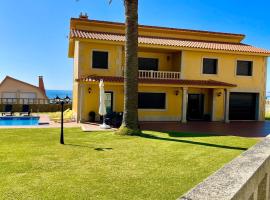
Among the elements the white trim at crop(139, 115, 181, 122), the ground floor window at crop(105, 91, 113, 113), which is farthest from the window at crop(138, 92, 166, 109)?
the ground floor window at crop(105, 91, 113, 113)

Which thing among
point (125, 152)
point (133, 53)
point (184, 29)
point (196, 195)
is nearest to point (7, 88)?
point (184, 29)

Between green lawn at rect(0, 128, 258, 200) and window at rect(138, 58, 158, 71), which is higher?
window at rect(138, 58, 158, 71)

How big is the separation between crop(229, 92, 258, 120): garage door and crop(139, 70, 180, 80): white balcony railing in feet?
19.8

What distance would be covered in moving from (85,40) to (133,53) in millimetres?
8739

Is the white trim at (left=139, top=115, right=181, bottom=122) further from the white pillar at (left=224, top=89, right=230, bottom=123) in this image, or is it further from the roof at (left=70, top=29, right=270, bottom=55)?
the roof at (left=70, top=29, right=270, bottom=55)

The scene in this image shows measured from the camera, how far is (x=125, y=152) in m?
11.6

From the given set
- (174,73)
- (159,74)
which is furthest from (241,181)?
(174,73)

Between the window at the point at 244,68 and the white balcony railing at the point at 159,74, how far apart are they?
20.6 ft

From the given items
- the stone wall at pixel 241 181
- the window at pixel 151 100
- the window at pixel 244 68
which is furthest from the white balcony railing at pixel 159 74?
the stone wall at pixel 241 181

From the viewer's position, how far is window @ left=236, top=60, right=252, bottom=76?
28.7 m

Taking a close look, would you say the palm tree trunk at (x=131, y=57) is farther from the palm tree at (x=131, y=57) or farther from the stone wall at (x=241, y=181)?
the stone wall at (x=241, y=181)

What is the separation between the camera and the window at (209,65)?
27.7m

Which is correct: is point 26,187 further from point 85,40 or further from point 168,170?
point 85,40

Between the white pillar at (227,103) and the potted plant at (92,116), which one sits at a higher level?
the white pillar at (227,103)
